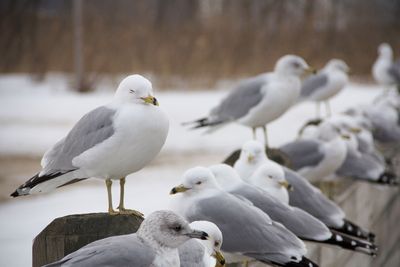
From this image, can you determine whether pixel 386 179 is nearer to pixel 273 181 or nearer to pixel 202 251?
pixel 273 181

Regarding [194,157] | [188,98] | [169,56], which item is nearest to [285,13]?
[169,56]

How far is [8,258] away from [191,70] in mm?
11174

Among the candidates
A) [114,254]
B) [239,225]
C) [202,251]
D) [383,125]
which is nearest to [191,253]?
[202,251]

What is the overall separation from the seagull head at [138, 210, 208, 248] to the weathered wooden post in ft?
0.93

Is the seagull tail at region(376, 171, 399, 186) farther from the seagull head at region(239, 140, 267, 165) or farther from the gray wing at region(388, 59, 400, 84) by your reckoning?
the gray wing at region(388, 59, 400, 84)

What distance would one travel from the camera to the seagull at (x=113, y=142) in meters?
2.98

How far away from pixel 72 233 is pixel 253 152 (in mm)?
1673

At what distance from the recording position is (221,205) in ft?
10.4

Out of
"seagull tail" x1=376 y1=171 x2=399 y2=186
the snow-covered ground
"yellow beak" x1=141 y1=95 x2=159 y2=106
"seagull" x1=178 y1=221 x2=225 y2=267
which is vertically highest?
"yellow beak" x1=141 y1=95 x2=159 y2=106

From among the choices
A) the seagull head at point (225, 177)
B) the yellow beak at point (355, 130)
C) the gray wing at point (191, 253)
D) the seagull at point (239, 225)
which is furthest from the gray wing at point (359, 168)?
the gray wing at point (191, 253)

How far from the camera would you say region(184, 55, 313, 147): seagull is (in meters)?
5.46

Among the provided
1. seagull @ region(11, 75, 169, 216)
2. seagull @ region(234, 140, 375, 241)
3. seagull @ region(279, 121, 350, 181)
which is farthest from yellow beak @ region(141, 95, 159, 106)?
seagull @ region(279, 121, 350, 181)

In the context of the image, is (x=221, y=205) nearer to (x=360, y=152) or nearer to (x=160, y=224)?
(x=160, y=224)

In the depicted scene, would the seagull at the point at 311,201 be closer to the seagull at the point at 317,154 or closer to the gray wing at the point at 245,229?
the gray wing at the point at 245,229
